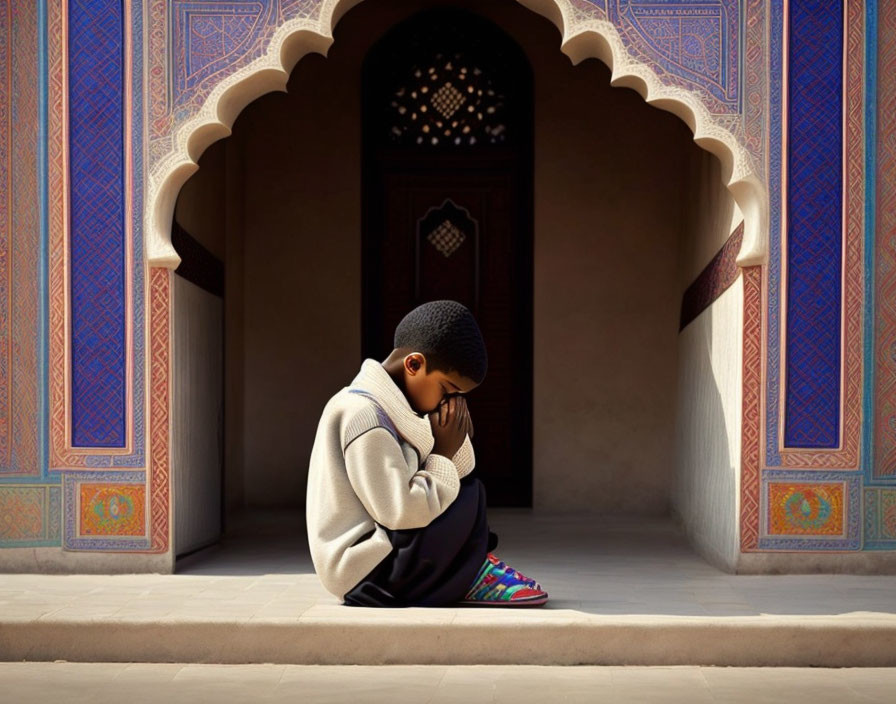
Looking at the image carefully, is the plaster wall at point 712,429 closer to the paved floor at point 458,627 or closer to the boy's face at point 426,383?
the paved floor at point 458,627

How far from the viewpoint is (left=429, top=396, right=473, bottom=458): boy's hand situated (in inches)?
177

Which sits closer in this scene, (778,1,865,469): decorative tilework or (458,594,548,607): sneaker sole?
(458,594,548,607): sneaker sole

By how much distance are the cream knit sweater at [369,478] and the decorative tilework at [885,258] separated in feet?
7.94

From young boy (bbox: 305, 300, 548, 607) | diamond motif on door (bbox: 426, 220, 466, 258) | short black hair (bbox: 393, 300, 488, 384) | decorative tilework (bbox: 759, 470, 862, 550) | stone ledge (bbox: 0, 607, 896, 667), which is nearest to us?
stone ledge (bbox: 0, 607, 896, 667)

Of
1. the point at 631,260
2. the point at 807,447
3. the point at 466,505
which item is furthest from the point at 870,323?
the point at 631,260

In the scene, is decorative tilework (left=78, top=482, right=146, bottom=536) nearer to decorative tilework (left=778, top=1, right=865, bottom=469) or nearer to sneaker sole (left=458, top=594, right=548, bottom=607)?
sneaker sole (left=458, top=594, right=548, bottom=607)

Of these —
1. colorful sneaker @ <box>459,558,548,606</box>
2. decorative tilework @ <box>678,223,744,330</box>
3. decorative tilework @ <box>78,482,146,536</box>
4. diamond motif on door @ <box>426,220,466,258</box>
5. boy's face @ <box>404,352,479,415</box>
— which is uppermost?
diamond motif on door @ <box>426,220,466,258</box>

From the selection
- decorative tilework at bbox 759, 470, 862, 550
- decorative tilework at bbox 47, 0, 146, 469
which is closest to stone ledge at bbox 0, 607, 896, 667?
decorative tilework at bbox 759, 470, 862, 550

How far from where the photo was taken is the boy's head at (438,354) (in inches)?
174

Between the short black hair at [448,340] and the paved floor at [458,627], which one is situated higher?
the short black hair at [448,340]

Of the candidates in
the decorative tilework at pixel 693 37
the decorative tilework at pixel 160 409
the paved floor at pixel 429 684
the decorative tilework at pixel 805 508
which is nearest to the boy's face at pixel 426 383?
the paved floor at pixel 429 684

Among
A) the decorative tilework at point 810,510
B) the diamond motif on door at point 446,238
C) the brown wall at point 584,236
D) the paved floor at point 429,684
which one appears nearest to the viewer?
the paved floor at point 429,684

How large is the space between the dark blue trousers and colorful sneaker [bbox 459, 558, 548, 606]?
0.05 meters

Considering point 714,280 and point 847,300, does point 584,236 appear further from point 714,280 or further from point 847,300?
point 847,300
